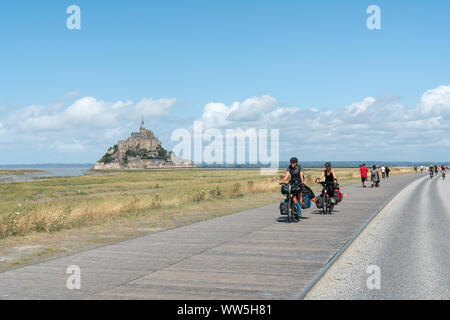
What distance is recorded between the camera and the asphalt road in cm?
641

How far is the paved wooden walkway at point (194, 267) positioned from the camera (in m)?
6.23

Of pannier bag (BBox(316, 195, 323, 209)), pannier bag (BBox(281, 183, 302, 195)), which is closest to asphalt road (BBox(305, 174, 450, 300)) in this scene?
pannier bag (BBox(281, 183, 302, 195))

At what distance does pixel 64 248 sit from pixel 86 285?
155 inches

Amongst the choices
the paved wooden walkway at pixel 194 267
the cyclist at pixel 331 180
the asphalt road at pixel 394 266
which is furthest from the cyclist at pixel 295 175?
the cyclist at pixel 331 180

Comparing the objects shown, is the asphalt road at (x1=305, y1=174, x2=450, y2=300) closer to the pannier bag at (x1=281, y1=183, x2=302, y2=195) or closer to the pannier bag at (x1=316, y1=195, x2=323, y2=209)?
the pannier bag at (x1=281, y1=183, x2=302, y2=195)

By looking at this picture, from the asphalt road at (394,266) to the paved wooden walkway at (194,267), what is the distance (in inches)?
15.0

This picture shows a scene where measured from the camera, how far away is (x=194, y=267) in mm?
7781

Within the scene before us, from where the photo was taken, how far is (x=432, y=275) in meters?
7.43

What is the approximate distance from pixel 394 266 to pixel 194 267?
11.3ft

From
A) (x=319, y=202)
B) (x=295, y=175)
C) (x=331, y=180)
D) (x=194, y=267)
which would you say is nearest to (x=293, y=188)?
(x=295, y=175)

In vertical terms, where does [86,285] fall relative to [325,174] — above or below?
below
